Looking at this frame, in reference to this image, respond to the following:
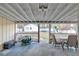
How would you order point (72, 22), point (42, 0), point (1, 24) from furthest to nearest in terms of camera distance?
1. point (72, 22)
2. point (1, 24)
3. point (42, 0)

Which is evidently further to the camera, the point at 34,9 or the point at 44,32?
the point at 44,32

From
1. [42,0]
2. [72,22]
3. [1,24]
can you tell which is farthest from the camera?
[72,22]

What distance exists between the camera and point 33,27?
12.6m

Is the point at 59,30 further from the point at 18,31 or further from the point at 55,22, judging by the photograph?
the point at 18,31

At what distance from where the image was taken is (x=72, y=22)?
11891 mm

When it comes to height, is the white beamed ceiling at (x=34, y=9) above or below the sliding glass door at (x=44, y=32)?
above

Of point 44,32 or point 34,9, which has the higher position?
point 34,9

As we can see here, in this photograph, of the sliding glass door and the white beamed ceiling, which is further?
the sliding glass door

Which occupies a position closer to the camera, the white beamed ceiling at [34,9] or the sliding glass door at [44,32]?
the white beamed ceiling at [34,9]

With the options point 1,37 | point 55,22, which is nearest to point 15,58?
point 1,37

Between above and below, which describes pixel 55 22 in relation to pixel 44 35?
above

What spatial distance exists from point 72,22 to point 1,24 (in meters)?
6.46

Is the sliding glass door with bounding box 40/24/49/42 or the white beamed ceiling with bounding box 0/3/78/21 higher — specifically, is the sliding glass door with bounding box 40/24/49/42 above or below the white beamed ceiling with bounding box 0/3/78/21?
below

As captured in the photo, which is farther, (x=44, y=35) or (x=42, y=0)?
(x=44, y=35)
